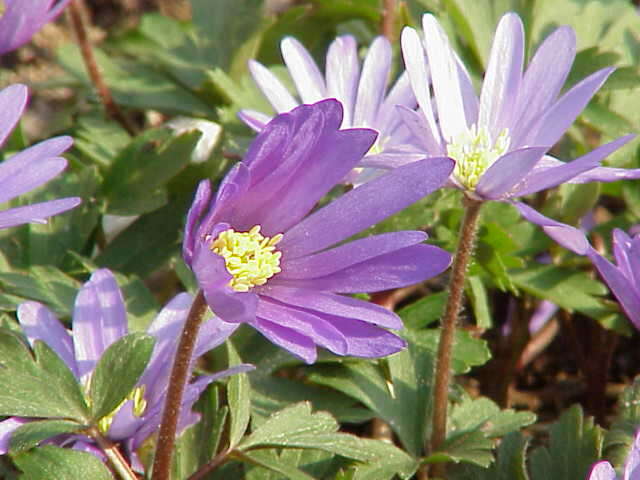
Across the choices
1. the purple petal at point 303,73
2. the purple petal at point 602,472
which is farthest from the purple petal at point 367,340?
the purple petal at point 303,73

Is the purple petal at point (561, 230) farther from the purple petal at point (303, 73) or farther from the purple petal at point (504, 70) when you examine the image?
the purple petal at point (303, 73)

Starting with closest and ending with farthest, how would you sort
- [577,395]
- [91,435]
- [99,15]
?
[91,435] < [577,395] < [99,15]

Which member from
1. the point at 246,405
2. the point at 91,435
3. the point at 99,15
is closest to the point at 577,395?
the point at 246,405

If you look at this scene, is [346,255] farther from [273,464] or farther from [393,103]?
[393,103]

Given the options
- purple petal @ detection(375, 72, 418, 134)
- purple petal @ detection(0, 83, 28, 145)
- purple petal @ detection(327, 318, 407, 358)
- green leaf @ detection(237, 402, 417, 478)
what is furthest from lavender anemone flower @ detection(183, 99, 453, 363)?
purple petal @ detection(375, 72, 418, 134)

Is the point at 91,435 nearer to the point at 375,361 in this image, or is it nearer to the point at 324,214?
the point at 324,214

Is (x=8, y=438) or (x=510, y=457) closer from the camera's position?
(x=8, y=438)

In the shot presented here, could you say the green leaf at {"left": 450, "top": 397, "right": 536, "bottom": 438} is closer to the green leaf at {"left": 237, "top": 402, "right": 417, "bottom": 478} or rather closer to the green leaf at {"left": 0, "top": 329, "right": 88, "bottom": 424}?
the green leaf at {"left": 237, "top": 402, "right": 417, "bottom": 478}
